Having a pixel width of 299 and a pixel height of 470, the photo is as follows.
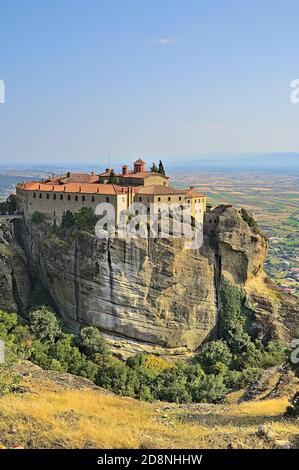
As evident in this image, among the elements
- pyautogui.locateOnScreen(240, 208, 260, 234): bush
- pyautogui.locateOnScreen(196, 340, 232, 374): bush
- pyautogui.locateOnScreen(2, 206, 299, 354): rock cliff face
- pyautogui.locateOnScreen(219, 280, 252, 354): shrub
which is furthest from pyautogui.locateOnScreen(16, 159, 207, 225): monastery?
pyautogui.locateOnScreen(196, 340, 232, 374): bush

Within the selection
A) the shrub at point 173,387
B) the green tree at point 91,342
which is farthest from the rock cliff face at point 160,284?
the shrub at point 173,387

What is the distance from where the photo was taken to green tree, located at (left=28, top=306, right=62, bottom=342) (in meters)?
39.6

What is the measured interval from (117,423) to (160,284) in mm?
25726

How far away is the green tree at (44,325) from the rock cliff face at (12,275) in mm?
3760

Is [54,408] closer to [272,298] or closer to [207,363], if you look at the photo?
[207,363]

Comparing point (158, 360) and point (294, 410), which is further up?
point (294, 410)

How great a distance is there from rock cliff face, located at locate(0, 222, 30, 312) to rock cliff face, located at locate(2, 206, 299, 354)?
54cm

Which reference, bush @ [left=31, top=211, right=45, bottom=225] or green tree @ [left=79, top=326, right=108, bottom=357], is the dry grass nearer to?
green tree @ [left=79, top=326, right=108, bottom=357]

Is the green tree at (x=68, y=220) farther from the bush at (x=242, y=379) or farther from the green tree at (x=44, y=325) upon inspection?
the bush at (x=242, y=379)

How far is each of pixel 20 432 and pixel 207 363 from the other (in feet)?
92.9

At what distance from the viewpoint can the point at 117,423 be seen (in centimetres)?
1558

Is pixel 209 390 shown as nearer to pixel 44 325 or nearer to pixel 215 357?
pixel 215 357

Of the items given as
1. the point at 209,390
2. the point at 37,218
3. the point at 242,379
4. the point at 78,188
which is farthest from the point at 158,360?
the point at 37,218

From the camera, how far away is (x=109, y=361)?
38.3m
